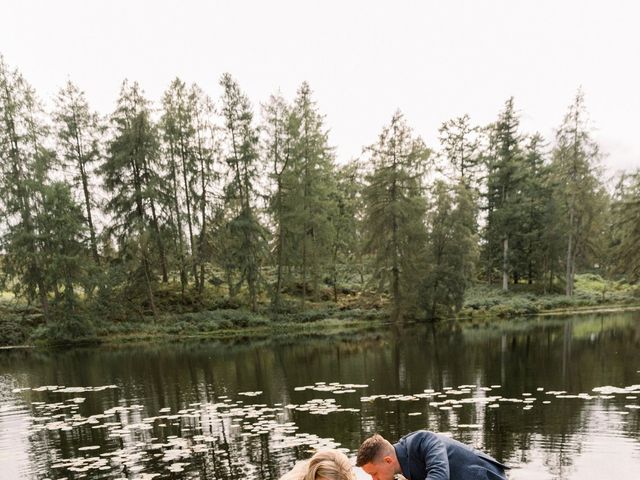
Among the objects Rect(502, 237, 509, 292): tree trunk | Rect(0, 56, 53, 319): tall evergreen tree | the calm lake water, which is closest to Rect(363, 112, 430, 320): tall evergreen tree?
the calm lake water

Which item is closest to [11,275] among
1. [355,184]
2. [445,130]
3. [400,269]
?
[400,269]

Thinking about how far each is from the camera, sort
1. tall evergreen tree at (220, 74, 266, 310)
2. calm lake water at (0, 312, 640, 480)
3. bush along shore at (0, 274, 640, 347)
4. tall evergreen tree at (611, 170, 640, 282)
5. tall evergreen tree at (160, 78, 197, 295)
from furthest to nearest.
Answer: tall evergreen tree at (611, 170, 640, 282), tall evergreen tree at (160, 78, 197, 295), tall evergreen tree at (220, 74, 266, 310), bush along shore at (0, 274, 640, 347), calm lake water at (0, 312, 640, 480)

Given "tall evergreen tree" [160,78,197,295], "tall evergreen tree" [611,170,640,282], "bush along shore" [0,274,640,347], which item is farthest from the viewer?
"tall evergreen tree" [611,170,640,282]

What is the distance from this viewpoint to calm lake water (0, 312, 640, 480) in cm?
789

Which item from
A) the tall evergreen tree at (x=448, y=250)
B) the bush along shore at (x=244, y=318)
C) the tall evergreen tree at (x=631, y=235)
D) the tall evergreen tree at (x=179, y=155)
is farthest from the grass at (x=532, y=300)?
the tall evergreen tree at (x=179, y=155)

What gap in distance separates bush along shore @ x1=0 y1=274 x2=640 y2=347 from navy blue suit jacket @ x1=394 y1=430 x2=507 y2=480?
78.2ft

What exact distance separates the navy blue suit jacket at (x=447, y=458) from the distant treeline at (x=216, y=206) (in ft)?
88.5

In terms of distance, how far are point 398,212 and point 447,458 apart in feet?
89.4

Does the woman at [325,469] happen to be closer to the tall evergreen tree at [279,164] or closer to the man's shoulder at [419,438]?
the man's shoulder at [419,438]

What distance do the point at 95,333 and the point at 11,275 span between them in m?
6.47

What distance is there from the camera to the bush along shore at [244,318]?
27.1 metres

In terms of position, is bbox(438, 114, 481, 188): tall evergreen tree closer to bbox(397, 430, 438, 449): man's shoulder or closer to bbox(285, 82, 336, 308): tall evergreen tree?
bbox(285, 82, 336, 308): tall evergreen tree

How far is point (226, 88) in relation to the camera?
104 ft

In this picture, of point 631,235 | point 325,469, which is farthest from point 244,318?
point 631,235
